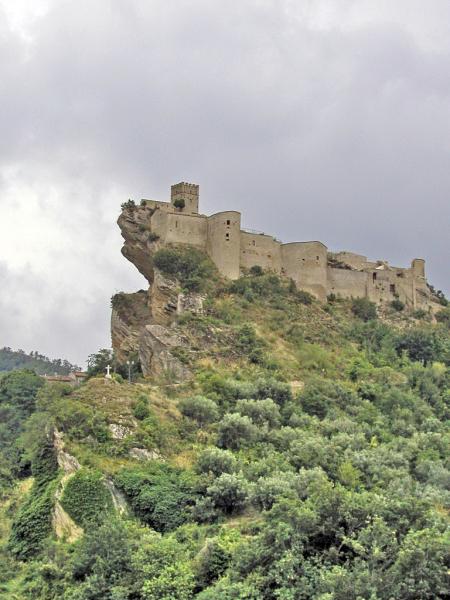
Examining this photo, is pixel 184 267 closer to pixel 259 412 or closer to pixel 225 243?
pixel 225 243

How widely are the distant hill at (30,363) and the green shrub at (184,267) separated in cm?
5827

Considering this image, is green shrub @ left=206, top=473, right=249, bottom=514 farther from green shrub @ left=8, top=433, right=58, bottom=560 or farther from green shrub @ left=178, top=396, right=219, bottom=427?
green shrub @ left=178, top=396, right=219, bottom=427

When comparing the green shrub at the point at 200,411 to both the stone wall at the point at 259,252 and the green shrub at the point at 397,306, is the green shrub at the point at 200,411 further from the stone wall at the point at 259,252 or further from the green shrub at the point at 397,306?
the green shrub at the point at 397,306

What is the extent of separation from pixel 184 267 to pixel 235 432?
16820mm

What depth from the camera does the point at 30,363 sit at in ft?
400

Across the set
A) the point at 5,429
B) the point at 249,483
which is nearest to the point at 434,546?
the point at 249,483

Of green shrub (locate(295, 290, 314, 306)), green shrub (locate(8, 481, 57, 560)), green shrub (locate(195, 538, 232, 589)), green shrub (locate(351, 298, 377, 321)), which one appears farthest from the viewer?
green shrub (locate(351, 298, 377, 321))

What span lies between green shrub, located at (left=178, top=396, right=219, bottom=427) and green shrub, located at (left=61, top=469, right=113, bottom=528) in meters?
7.37

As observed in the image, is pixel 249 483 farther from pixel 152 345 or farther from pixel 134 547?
pixel 152 345

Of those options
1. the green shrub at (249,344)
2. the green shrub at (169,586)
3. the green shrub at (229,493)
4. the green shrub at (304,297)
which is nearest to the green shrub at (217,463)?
the green shrub at (229,493)

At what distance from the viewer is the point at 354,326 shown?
59000 mm

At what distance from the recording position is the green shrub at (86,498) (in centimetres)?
3481

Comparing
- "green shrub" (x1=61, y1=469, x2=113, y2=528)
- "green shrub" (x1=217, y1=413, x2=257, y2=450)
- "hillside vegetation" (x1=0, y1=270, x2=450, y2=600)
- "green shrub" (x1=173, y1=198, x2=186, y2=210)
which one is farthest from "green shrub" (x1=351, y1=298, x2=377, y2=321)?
"green shrub" (x1=61, y1=469, x2=113, y2=528)

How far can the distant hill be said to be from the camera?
114631 mm
